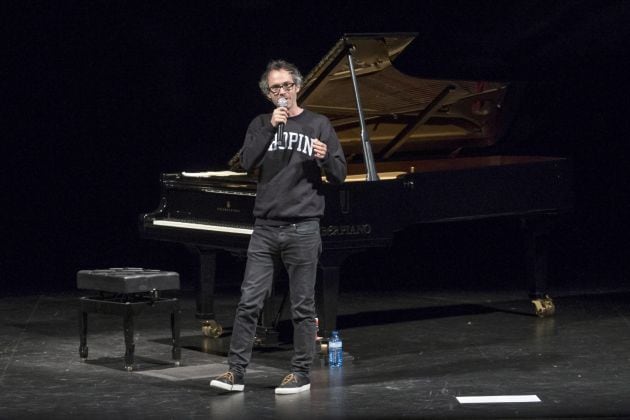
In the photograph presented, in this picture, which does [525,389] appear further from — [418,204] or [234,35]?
[234,35]

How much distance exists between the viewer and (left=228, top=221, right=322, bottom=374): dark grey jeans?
6.65 m

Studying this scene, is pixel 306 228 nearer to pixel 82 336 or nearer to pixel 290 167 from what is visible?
pixel 290 167

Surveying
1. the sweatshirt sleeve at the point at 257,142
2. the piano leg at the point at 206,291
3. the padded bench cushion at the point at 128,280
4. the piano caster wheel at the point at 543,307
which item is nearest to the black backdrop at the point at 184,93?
the piano caster wheel at the point at 543,307

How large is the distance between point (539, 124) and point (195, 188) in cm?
395

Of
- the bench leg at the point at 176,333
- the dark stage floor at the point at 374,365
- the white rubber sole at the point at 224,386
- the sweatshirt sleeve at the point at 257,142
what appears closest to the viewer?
the dark stage floor at the point at 374,365

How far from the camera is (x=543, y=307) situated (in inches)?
357

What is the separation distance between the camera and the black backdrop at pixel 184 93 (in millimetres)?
10852

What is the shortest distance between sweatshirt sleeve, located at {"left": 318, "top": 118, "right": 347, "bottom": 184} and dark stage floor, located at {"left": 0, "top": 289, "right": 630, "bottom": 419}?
975 mm

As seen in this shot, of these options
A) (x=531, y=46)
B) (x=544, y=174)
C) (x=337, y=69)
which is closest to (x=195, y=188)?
(x=337, y=69)

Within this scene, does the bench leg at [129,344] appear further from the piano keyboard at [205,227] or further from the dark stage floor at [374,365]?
the piano keyboard at [205,227]

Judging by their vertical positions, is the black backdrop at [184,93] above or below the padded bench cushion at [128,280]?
above

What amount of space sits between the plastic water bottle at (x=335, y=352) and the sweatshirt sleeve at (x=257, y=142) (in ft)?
3.84

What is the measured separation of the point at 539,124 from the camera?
11391mm

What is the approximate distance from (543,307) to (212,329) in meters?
2.08
